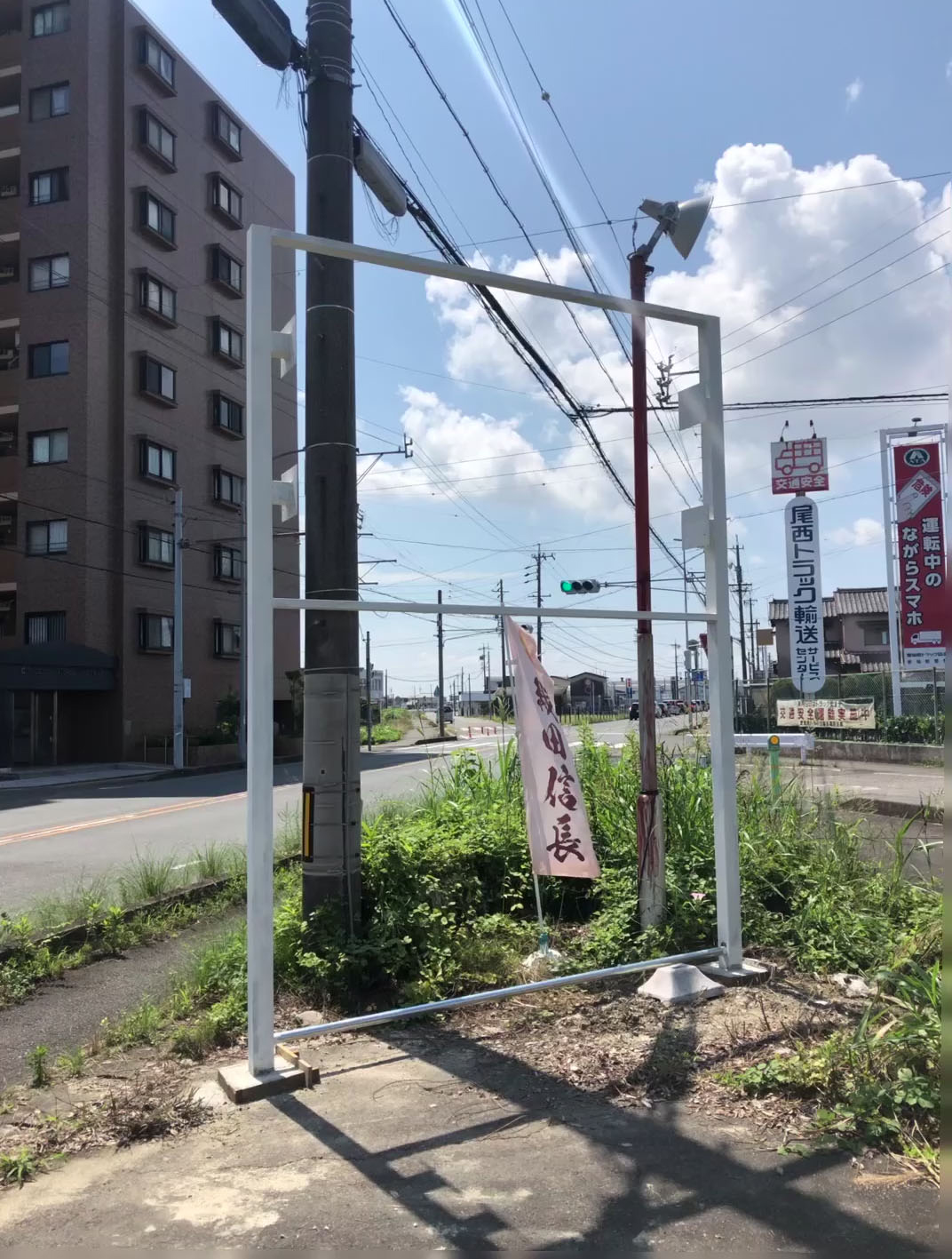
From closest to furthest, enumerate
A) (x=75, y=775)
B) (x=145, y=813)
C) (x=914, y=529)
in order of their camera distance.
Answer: (x=145, y=813) → (x=914, y=529) → (x=75, y=775)

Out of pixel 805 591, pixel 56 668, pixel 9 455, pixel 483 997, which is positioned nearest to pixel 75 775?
pixel 56 668

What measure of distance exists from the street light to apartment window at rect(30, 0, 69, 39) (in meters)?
32.9

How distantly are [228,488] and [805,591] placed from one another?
82.6 feet

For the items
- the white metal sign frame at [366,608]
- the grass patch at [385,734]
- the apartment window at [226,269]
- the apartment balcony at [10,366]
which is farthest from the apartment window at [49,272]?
the white metal sign frame at [366,608]

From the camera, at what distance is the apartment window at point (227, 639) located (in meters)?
35.8

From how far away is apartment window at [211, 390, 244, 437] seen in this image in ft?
117

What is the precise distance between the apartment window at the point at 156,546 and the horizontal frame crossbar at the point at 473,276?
2785 cm

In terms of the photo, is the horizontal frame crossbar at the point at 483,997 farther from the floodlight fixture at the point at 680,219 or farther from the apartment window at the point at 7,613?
the apartment window at the point at 7,613

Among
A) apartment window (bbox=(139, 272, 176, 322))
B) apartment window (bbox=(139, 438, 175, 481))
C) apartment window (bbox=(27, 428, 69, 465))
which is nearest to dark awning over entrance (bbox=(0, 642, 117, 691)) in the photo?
apartment window (bbox=(27, 428, 69, 465))

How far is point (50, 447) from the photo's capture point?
1190 inches

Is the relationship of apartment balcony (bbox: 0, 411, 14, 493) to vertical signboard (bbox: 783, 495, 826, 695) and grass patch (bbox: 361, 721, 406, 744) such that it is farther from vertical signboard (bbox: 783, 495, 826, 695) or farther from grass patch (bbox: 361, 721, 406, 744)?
grass patch (bbox: 361, 721, 406, 744)

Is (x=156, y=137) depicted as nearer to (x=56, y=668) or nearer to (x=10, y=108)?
(x=10, y=108)

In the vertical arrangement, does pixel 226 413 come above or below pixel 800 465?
above

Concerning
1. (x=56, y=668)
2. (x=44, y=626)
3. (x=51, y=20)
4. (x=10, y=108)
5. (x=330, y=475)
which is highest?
(x=51, y=20)
